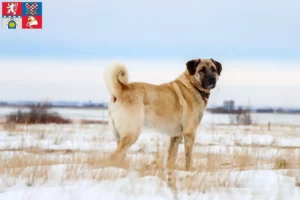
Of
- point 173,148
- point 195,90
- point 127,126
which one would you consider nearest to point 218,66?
point 195,90

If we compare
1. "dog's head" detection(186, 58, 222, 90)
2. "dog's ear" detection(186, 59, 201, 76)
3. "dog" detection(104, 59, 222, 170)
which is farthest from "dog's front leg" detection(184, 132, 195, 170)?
"dog's ear" detection(186, 59, 201, 76)

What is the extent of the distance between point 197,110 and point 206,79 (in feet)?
1.75

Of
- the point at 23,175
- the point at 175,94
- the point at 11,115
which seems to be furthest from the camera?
the point at 11,115

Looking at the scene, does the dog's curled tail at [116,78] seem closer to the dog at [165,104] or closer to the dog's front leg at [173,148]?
the dog at [165,104]

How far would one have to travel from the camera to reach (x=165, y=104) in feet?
26.5

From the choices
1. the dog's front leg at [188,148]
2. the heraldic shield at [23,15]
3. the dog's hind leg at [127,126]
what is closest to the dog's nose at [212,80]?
the dog's front leg at [188,148]

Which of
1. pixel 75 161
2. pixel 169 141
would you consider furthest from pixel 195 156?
pixel 75 161

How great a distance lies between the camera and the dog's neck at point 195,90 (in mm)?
8516

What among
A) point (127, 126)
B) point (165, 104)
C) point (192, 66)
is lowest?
point (127, 126)

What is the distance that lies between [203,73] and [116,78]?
161 centimetres

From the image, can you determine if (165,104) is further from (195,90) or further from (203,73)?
(203,73)

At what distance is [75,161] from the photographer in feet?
22.5

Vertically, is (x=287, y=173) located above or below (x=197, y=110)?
below

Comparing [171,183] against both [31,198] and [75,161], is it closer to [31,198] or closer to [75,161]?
[31,198]
